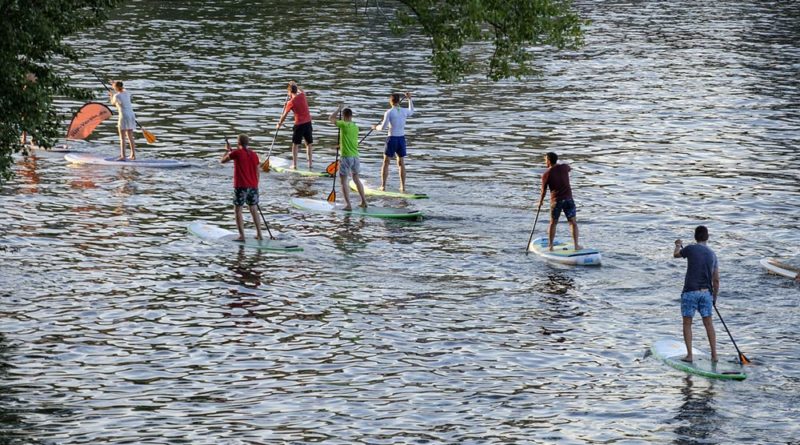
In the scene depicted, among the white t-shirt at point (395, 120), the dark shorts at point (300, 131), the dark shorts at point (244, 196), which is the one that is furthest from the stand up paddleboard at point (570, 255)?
the dark shorts at point (300, 131)

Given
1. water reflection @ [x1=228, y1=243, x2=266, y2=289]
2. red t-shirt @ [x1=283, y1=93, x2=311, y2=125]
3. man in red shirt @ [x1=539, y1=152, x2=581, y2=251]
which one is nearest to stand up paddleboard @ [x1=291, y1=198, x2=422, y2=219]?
water reflection @ [x1=228, y1=243, x2=266, y2=289]

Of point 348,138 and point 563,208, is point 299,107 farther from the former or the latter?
point 563,208

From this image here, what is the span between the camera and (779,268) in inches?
906

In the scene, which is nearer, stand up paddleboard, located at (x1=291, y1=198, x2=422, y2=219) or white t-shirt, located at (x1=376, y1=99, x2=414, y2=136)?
stand up paddleboard, located at (x1=291, y1=198, x2=422, y2=219)

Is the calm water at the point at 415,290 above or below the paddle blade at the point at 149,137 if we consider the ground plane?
below

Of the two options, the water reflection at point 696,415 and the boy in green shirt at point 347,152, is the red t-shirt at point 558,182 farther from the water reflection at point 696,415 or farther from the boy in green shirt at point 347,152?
the water reflection at point 696,415

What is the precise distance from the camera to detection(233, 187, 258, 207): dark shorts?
2512 cm

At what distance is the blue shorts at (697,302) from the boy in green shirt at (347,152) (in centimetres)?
1092

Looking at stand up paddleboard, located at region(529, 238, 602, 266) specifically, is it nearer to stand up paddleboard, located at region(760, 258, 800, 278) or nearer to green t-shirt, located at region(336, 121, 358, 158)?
stand up paddleboard, located at region(760, 258, 800, 278)

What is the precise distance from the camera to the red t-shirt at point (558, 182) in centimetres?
2459

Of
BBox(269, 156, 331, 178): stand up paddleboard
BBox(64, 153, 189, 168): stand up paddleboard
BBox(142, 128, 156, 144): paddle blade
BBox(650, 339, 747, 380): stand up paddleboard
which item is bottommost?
BBox(650, 339, 747, 380): stand up paddleboard

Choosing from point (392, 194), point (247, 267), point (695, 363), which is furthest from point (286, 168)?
point (695, 363)

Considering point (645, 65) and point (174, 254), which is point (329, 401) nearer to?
point (174, 254)

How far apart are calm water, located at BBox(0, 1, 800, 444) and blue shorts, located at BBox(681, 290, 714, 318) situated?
0.97 meters
